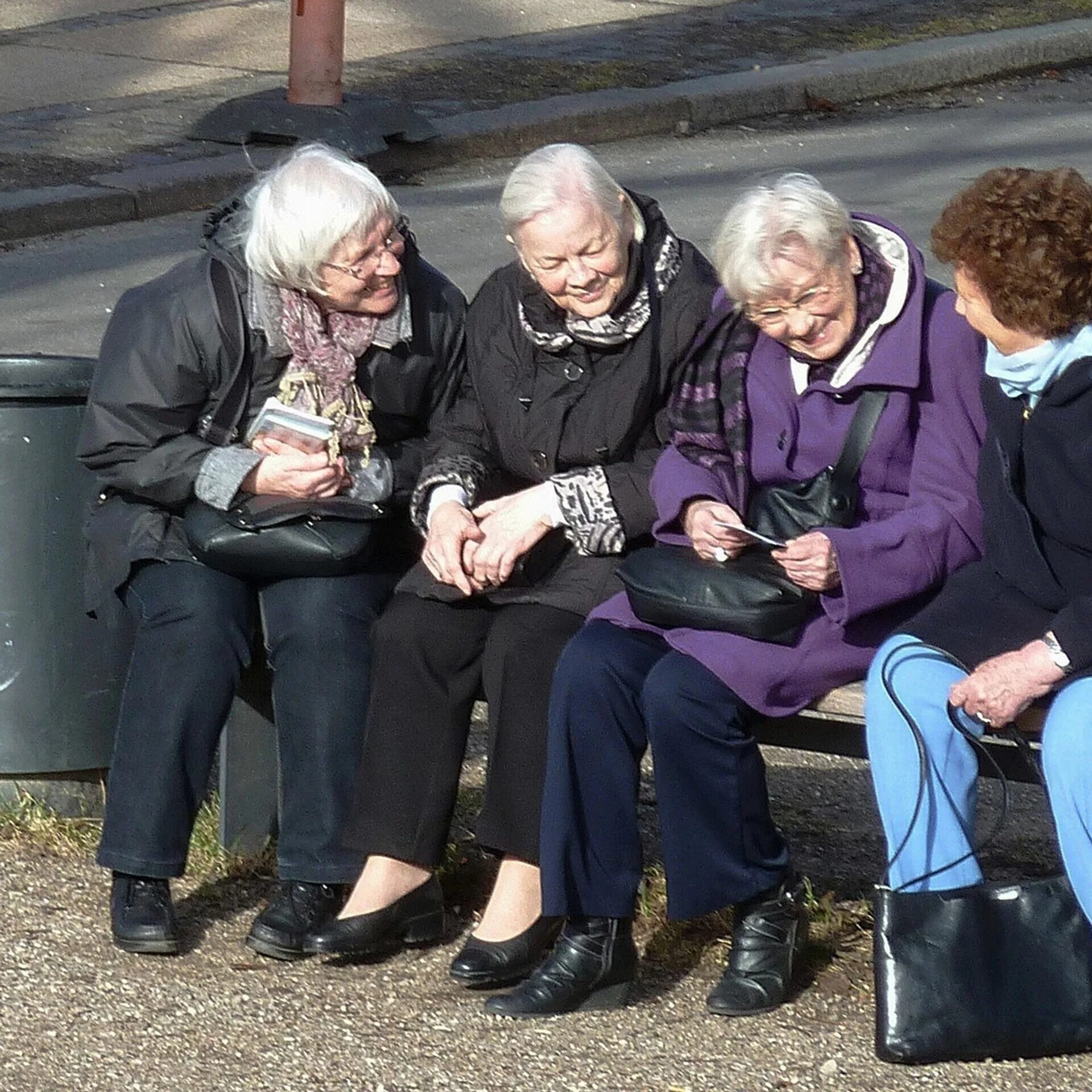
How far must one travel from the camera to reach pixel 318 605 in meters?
3.96

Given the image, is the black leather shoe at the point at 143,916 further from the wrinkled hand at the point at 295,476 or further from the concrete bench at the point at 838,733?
the concrete bench at the point at 838,733

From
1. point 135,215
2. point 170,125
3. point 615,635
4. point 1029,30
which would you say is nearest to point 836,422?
point 615,635

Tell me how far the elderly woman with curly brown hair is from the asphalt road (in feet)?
14.9

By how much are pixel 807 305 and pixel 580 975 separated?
121cm

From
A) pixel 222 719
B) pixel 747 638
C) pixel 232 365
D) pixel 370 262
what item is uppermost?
pixel 370 262

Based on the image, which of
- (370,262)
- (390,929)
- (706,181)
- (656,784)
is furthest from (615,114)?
(656,784)

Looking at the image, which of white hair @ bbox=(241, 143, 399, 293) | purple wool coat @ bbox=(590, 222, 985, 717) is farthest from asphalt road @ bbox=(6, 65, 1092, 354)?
purple wool coat @ bbox=(590, 222, 985, 717)

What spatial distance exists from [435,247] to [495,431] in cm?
478

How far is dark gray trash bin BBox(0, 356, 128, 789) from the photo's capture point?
4.15 m

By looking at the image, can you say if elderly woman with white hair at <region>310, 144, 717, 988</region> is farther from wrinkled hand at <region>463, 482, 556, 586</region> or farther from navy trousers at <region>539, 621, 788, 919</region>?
navy trousers at <region>539, 621, 788, 919</region>

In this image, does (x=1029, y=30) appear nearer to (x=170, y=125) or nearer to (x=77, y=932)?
(x=170, y=125)

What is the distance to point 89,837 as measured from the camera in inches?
170

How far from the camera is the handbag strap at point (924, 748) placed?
348 cm

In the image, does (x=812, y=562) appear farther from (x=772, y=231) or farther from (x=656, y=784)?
(x=772, y=231)
